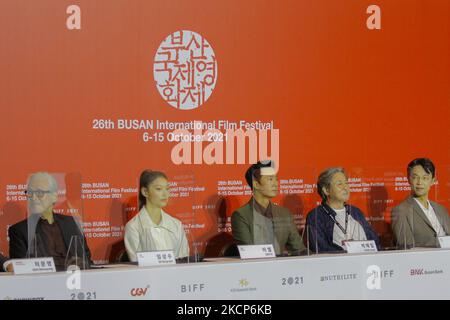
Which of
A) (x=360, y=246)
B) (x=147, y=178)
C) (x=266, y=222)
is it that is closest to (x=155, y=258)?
(x=147, y=178)

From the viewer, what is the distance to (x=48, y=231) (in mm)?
4000

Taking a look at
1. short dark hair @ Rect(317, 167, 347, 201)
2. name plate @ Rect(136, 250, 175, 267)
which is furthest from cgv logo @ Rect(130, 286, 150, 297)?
short dark hair @ Rect(317, 167, 347, 201)

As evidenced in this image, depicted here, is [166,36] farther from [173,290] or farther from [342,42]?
[173,290]

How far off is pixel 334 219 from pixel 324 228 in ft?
0.27

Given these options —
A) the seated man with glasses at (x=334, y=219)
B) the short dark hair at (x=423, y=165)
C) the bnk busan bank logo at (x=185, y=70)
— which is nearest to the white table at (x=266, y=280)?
the seated man with glasses at (x=334, y=219)

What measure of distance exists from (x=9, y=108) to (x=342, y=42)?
238cm

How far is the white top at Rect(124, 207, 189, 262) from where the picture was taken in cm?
427

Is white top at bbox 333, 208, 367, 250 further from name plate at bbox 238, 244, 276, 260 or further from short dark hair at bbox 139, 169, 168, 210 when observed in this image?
short dark hair at bbox 139, 169, 168, 210

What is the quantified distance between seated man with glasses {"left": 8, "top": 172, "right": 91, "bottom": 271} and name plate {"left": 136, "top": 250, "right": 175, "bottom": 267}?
24 centimetres

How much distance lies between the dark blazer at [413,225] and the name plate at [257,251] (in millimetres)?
839

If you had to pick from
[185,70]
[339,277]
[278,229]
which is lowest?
[339,277]

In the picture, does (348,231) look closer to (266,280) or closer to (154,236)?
(266,280)

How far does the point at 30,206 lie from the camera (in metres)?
4.04

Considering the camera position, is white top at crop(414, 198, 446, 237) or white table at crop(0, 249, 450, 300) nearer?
white table at crop(0, 249, 450, 300)
